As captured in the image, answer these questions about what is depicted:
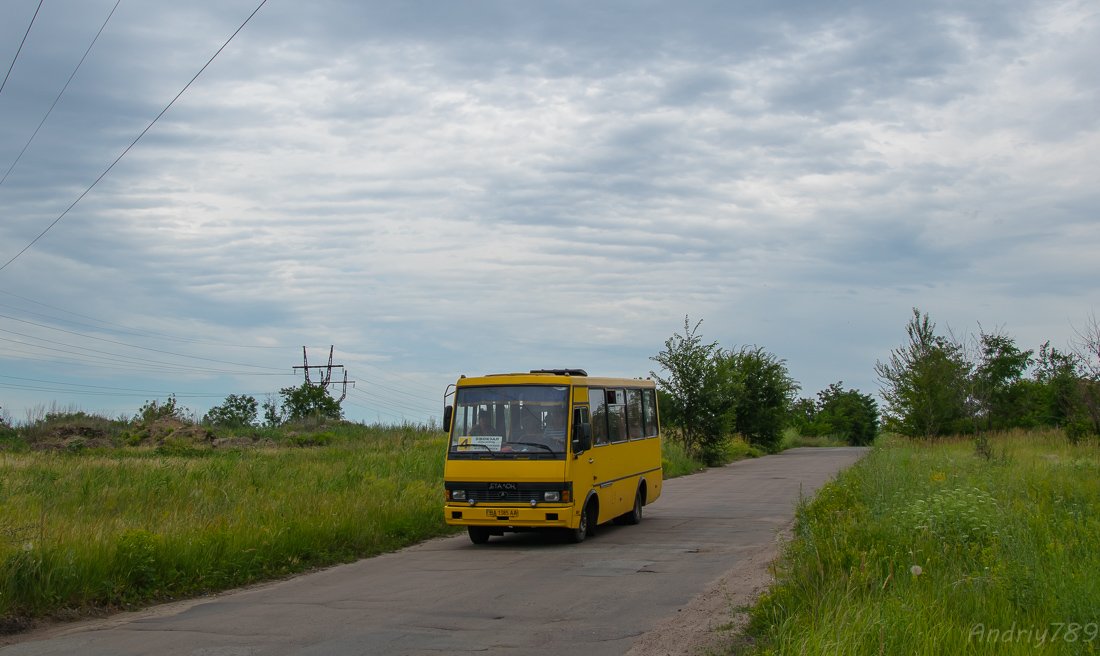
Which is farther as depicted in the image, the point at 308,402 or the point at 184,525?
the point at 308,402

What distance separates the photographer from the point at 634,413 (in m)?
17.2

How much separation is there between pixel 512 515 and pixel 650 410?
5.86 m

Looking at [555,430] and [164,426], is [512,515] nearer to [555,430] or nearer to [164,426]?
[555,430]

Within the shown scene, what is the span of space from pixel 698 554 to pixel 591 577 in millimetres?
2366

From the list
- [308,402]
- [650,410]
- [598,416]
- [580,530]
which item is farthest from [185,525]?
[308,402]

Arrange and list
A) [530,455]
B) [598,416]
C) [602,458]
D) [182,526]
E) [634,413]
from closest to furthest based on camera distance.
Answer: [182,526] < [530,455] < [602,458] < [598,416] < [634,413]

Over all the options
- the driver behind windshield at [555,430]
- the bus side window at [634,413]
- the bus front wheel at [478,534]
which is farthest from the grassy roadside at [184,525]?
the bus side window at [634,413]

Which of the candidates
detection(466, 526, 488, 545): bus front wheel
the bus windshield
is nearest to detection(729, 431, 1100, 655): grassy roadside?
the bus windshield

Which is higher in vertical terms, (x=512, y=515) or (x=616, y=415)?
(x=616, y=415)

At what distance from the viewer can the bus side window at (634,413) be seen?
1684cm

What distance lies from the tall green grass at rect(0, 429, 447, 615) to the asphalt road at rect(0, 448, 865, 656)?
597 mm

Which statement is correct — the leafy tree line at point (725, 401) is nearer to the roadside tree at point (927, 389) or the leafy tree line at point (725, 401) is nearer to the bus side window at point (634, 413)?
the roadside tree at point (927, 389)

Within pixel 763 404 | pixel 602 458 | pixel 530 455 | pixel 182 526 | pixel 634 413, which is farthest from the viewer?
pixel 763 404

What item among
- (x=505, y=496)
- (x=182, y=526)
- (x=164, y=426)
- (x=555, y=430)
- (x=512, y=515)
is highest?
(x=164, y=426)
